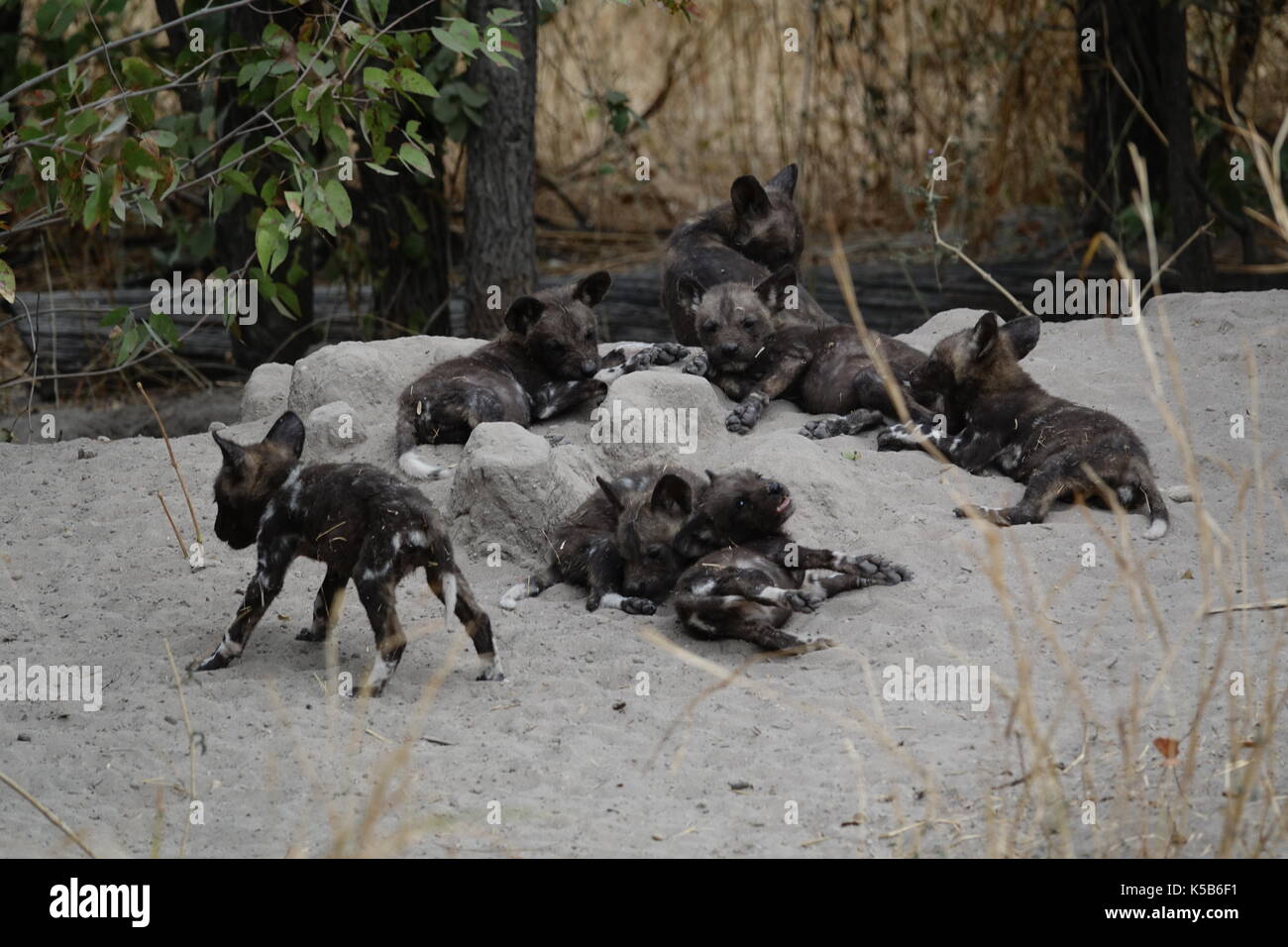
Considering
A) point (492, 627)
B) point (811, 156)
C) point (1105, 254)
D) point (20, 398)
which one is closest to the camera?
point (492, 627)

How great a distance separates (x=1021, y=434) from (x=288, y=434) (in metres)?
3.22

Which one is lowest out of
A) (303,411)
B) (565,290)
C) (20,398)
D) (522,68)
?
(20,398)

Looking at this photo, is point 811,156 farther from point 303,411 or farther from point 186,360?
point 303,411

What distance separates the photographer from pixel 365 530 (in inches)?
216

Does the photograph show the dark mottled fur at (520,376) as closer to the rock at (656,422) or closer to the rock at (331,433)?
the rock at (331,433)

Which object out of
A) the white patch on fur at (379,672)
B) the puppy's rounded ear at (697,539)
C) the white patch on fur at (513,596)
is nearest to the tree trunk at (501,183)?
the white patch on fur at (513,596)

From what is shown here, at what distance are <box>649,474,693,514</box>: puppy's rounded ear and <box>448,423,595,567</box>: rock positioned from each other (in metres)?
0.67

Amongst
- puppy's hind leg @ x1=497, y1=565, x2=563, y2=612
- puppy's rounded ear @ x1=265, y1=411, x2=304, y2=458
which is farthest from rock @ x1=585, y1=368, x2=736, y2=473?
puppy's rounded ear @ x1=265, y1=411, x2=304, y2=458

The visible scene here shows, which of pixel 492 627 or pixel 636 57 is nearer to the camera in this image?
pixel 492 627

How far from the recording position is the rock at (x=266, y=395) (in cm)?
853

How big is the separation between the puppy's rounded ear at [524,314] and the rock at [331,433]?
0.96 m

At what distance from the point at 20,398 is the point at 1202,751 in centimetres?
903

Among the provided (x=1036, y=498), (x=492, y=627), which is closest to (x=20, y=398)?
(x=492, y=627)

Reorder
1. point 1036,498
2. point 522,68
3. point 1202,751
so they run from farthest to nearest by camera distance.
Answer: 1. point 522,68
2. point 1036,498
3. point 1202,751
